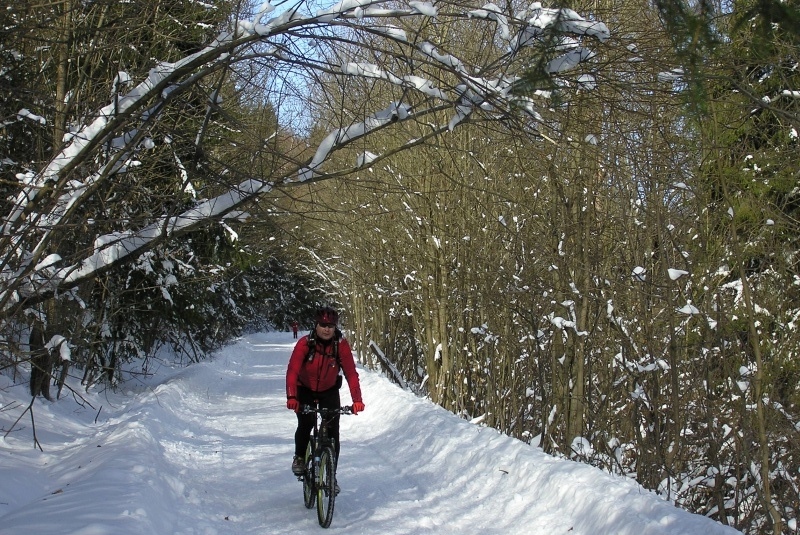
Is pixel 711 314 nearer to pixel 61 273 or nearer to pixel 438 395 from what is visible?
pixel 61 273

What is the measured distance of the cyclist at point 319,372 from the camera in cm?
765

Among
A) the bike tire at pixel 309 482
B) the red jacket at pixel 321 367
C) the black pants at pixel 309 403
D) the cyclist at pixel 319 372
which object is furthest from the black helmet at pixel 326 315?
the bike tire at pixel 309 482

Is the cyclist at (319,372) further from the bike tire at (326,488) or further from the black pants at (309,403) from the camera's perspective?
the bike tire at (326,488)

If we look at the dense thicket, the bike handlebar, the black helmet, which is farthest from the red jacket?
the dense thicket

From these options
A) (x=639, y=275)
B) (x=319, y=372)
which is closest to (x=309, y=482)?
(x=319, y=372)

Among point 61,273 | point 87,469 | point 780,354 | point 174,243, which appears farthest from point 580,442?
point 174,243

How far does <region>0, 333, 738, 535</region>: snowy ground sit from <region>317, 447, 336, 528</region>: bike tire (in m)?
0.13

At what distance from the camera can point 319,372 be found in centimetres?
783

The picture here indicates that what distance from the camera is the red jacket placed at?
301 inches

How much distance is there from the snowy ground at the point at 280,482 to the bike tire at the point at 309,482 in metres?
0.11

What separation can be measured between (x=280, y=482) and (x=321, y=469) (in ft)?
6.68

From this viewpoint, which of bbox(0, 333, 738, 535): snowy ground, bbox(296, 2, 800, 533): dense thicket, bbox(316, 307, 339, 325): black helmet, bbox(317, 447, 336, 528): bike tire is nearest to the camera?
bbox(296, 2, 800, 533): dense thicket

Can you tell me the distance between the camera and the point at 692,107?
7.43 feet

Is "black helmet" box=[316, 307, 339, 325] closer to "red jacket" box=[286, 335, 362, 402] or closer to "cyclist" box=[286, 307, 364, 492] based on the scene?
"cyclist" box=[286, 307, 364, 492]
